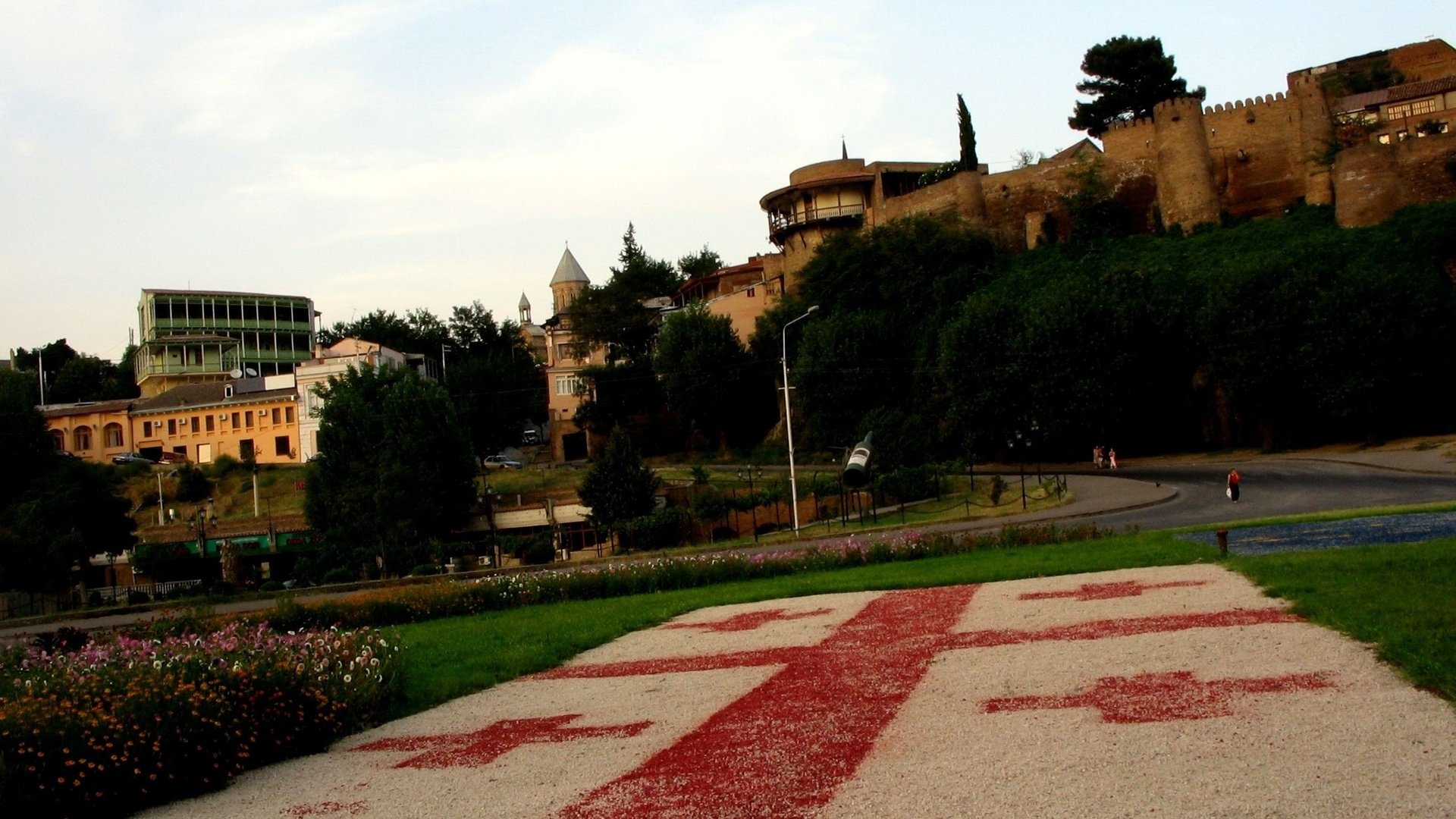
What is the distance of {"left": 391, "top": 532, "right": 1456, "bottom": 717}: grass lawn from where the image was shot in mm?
13297

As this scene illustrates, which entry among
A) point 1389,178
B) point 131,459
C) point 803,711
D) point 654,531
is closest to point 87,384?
point 131,459

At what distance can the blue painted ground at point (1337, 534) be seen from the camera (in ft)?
74.2

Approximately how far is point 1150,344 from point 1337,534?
3879 centimetres

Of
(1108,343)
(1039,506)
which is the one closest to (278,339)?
(1108,343)

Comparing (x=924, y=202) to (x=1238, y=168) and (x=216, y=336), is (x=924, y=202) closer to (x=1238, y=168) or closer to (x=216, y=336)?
(x=1238, y=168)

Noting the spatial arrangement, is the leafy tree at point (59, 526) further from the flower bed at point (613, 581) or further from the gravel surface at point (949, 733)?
the gravel surface at point (949, 733)

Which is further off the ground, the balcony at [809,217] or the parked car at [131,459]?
the balcony at [809,217]

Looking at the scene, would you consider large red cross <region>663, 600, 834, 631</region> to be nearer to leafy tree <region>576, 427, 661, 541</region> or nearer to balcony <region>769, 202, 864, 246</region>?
leafy tree <region>576, 427, 661, 541</region>

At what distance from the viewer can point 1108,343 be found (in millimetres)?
60656

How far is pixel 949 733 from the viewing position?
11.3m

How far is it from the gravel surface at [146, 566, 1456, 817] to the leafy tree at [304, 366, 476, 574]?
39.0m

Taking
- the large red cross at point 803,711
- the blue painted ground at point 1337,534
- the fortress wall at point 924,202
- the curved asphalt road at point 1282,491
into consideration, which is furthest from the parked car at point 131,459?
the large red cross at point 803,711

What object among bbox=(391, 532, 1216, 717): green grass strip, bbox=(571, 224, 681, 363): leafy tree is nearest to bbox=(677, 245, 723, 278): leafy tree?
bbox=(571, 224, 681, 363): leafy tree

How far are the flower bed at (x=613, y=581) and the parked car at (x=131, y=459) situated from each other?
61.6m
